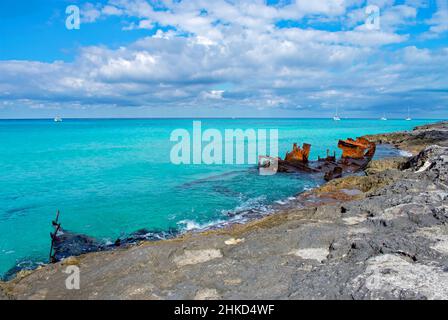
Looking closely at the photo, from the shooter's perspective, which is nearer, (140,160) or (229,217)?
(229,217)

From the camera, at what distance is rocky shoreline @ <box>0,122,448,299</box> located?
19.9ft

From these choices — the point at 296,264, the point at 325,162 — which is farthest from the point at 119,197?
the point at 325,162

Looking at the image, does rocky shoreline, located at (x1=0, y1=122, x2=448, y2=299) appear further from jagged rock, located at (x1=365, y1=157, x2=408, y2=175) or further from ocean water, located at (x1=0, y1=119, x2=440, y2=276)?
jagged rock, located at (x1=365, y1=157, x2=408, y2=175)

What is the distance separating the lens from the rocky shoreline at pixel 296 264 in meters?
6.05

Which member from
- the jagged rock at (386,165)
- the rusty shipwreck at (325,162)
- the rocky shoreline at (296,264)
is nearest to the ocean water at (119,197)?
the rusty shipwreck at (325,162)

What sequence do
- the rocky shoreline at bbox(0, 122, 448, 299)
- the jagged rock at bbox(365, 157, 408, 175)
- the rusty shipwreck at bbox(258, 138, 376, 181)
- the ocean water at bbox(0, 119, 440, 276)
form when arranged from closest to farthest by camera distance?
the rocky shoreline at bbox(0, 122, 448, 299)
the ocean water at bbox(0, 119, 440, 276)
the jagged rock at bbox(365, 157, 408, 175)
the rusty shipwreck at bbox(258, 138, 376, 181)

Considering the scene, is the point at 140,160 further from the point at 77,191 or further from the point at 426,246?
the point at 426,246

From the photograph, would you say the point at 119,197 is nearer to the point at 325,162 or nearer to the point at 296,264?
the point at 296,264

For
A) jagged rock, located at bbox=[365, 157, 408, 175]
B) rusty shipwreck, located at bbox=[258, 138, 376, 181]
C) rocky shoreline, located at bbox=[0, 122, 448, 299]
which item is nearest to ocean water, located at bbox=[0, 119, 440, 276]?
rusty shipwreck, located at bbox=[258, 138, 376, 181]

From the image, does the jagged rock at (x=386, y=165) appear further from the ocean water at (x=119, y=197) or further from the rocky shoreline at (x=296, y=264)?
the rocky shoreline at (x=296, y=264)

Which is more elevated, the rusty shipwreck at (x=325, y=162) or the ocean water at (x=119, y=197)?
the rusty shipwreck at (x=325, y=162)
